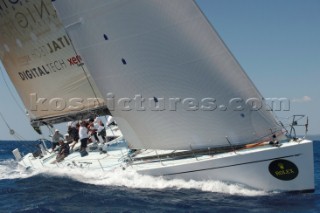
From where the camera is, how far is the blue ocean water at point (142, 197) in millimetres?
8781

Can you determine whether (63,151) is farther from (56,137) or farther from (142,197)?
(142,197)

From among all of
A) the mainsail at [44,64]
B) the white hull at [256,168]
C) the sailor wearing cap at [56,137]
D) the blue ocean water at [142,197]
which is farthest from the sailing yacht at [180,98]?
the sailor wearing cap at [56,137]

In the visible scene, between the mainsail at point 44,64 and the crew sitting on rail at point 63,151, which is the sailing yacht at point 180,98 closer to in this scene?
the crew sitting on rail at point 63,151

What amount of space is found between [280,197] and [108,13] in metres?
6.20

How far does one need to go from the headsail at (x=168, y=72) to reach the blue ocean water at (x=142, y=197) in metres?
1.17

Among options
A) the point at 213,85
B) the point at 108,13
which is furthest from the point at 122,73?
the point at 213,85

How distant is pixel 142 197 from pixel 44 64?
7845 mm

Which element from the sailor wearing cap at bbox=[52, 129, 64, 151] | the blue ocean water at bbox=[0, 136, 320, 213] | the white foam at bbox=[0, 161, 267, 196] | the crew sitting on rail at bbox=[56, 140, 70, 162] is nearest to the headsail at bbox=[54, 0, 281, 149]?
the white foam at bbox=[0, 161, 267, 196]

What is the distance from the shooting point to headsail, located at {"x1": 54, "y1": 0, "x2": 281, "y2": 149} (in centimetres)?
979

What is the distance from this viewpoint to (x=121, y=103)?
11336 mm

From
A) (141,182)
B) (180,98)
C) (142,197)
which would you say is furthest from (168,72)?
(142,197)

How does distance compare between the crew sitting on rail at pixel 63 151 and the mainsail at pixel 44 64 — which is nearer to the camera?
the mainsail at pixel 44 64

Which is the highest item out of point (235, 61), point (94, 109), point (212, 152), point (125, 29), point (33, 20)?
point (33, 20)

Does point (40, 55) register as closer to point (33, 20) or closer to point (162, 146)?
point (33, 20)
